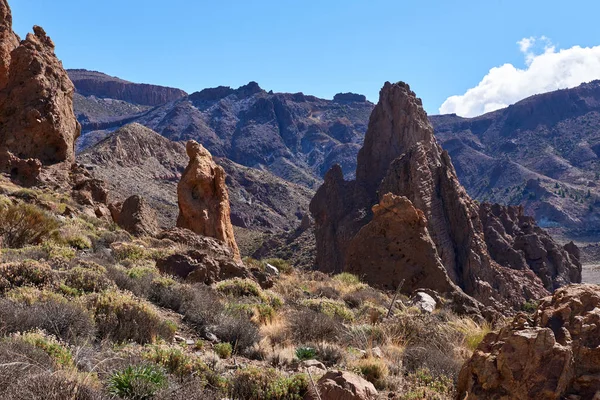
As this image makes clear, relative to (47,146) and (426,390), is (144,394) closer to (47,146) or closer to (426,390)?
(426,390)

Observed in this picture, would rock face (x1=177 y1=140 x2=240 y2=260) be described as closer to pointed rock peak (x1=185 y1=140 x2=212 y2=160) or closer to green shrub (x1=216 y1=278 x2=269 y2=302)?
pointed rock peak (x1=185 y1=140 x2=212 y2=160)

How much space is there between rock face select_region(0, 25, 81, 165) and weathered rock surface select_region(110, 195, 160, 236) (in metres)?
4.92

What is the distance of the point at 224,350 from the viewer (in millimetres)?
6078

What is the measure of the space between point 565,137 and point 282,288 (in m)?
177

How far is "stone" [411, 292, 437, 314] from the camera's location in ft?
38.3

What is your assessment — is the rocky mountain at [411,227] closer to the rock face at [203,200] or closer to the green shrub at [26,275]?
the rock face at [203,200]

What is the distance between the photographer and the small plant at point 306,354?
600 cm

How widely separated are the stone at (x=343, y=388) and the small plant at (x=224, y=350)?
1.88 m

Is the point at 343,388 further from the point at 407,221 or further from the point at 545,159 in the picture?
the point at 545,159

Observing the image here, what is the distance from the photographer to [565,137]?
162000 millimetres

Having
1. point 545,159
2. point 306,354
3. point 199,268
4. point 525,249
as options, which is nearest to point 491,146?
point 545,159

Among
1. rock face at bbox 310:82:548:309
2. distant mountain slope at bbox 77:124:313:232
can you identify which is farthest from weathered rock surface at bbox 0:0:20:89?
distant mountain slope at bbox 77:124:313:232

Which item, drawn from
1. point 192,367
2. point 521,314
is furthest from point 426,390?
point 192,367

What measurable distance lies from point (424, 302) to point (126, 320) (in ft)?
27.4
